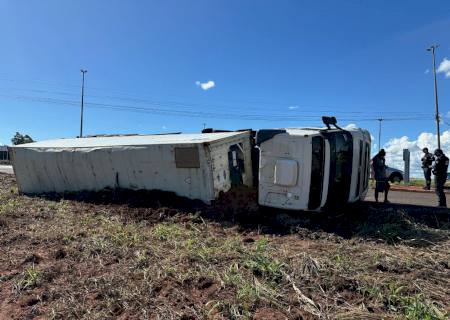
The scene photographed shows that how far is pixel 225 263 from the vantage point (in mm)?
5188

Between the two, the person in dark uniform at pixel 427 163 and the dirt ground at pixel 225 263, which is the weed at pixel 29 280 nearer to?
the dirt ground at pixel 225 263

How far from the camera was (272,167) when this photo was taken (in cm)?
774

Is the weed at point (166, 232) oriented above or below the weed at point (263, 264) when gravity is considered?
above

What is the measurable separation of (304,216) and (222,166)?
7.07 ft

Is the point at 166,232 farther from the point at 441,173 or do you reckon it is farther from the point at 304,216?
the point at 441,173

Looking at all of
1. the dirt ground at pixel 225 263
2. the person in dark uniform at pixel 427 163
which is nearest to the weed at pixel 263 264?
the dirt ground at pixel 225 263

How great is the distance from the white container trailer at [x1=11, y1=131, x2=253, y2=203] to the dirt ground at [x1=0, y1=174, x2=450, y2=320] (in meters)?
0.55

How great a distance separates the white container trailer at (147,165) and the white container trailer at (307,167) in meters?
1.36

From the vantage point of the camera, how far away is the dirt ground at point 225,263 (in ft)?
13.1

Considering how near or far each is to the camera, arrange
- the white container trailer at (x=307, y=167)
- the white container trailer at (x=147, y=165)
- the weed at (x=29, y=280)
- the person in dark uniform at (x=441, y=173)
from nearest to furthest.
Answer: the weed at (x=29, y=280), the white container trailer at (x=307, y=167), the white container trailer at (x=147, y=165), the person in dark uniform at (x=441, y=173)

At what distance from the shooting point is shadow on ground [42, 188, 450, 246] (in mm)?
6836

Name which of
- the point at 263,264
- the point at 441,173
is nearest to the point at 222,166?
the point at 263,264

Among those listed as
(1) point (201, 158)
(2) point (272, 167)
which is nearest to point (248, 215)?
(2) point (272, 167)

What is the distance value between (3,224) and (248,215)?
460 cm
